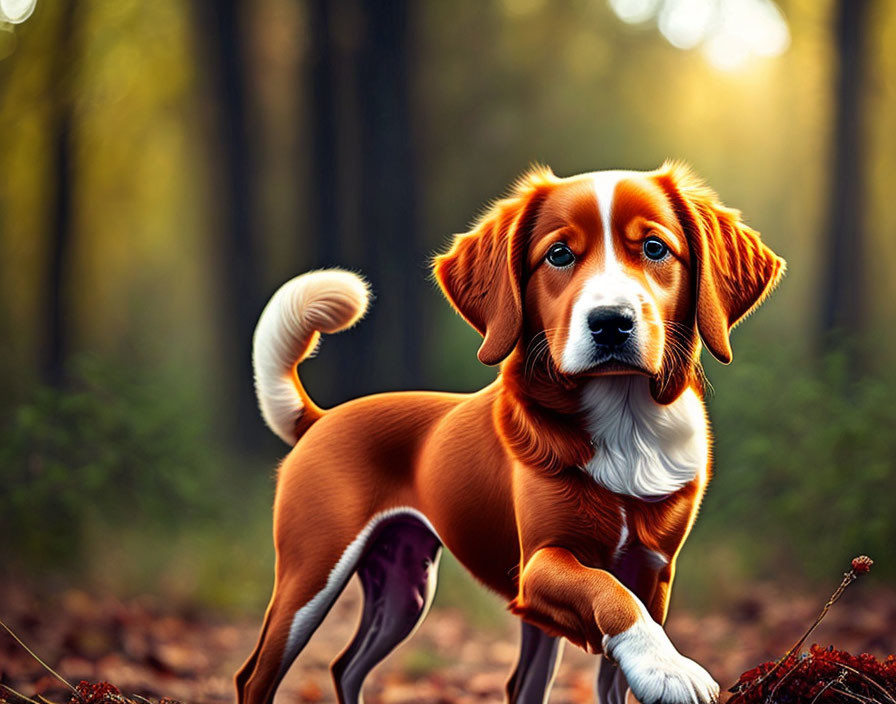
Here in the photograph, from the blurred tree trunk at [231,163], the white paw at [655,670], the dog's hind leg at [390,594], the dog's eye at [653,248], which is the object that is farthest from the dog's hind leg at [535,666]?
the blurred tree trunk at [231,163]

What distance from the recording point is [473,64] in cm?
610

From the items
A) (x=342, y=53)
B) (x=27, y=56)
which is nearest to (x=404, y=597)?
(x=342, y=53)

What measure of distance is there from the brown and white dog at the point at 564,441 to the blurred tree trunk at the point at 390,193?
306cm

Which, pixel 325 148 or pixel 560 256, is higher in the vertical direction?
pixel 325 148

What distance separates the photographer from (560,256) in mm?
2246

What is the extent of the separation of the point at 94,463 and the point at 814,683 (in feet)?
13.6

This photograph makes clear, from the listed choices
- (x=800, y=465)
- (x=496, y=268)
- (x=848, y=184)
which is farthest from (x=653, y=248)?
(x=848, y=184)

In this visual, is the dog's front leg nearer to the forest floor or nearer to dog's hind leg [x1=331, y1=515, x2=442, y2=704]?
dog's hind leg [x1=331, y1=515, x2=442, y2=704]

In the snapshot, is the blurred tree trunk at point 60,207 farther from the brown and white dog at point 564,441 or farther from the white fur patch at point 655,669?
the white fur patch at point 655,669

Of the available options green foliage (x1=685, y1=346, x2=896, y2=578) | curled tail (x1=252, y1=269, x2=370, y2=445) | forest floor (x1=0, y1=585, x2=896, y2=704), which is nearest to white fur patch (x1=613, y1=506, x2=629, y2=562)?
curled tail (x1=252, y1=269, x2=370, y2=445)

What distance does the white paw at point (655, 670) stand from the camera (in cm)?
184

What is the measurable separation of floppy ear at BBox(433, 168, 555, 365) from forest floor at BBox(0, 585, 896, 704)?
233cm

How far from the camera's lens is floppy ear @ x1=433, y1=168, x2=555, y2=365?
7.59 ft

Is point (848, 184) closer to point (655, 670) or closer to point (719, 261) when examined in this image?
point (719, 261)
